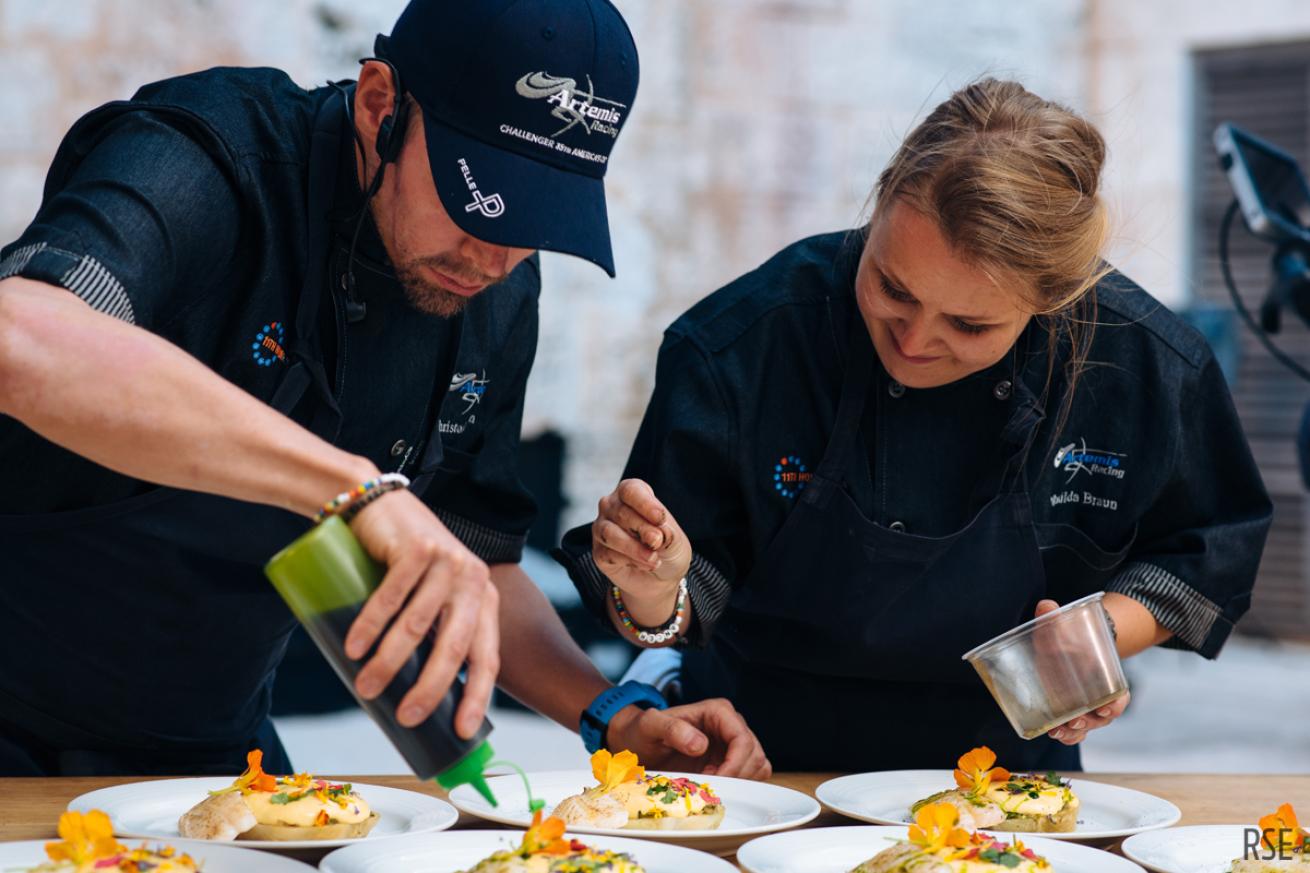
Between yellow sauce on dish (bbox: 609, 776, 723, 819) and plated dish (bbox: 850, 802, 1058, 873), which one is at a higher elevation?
yellow sauce on dish (bbox: 609, 776, 723, 819)

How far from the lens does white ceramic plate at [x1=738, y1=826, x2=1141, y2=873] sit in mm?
1505

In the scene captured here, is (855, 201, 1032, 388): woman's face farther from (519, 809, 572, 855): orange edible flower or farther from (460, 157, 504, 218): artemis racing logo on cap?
(519, 809, 572, 855): orange edible flower

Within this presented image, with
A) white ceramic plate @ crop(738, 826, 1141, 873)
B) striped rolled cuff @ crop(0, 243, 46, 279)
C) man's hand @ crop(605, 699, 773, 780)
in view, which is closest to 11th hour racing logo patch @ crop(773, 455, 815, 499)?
man's hand @ crop(605, 699, 773, 780)

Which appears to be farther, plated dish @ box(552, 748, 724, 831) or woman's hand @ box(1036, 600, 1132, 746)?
woman's hand @ box(1036, 600, 1132, 746)

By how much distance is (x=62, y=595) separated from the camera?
1.77 m

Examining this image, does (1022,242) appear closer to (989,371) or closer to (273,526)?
(989,371)

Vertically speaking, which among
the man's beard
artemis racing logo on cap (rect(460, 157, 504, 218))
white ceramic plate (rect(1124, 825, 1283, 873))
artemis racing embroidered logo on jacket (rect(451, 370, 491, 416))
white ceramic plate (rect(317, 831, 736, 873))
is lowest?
white ceramic plate (rect(1124, 825, 1283, 873))

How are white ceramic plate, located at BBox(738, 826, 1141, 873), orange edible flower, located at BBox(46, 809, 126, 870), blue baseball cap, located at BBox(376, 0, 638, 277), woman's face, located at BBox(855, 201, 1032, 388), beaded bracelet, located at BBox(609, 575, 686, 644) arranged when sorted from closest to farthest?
orange edible flower, located at BBox(46, 809, 126, 870), white ceramic plate, located at BBox(738, 826, 1141, 873), blue baseball cap, located at BBox(376, 0, 638, 277), woman's face, located at BBox(855, 201, 1032, 388), beaded bracelet, located at BBox(609, 575, 686, 644)

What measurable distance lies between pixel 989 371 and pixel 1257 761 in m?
3.89

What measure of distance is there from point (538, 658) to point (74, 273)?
950 millimetres

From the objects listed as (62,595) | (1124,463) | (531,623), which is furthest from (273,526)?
(1124,463)

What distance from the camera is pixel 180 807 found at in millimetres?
1646

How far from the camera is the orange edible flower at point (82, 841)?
1.27 meters

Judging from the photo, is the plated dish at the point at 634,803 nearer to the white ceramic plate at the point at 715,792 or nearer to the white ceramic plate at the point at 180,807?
the white ceramic plate at the point at 715,792
